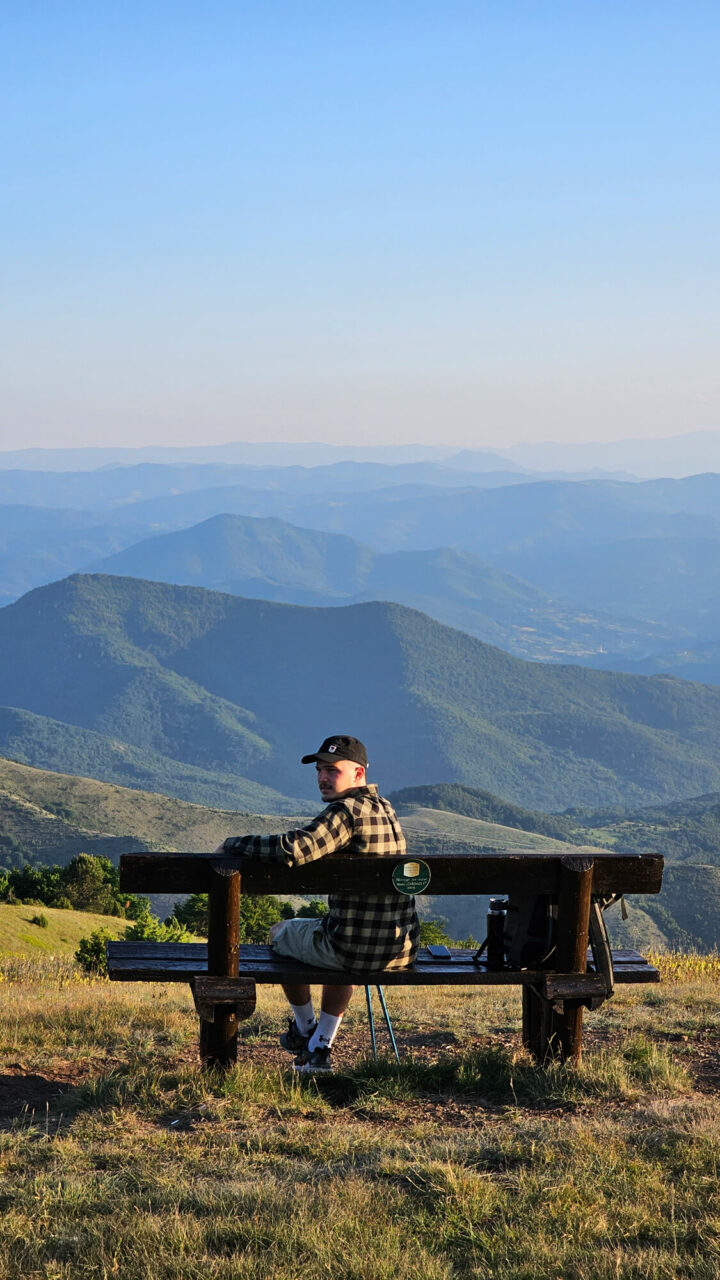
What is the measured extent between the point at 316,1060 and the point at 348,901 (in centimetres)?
98

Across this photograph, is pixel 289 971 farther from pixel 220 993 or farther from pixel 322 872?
pixel 322 872

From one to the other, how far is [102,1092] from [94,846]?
114603 mm

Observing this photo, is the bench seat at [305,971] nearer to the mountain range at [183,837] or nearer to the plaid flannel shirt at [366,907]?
the plaid flannel shirt at [366,907]

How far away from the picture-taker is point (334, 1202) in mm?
4473

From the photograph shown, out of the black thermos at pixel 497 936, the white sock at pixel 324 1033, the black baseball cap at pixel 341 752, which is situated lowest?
the white sock at pixel 324 1033

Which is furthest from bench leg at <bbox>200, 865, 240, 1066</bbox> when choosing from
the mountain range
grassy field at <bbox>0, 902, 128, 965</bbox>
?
the mountain range

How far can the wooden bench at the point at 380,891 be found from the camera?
250 inches

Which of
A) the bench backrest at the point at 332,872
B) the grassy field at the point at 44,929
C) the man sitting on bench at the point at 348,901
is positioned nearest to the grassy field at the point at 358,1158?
the man sitting on bench at the point at 348,901

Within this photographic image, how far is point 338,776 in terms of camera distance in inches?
259

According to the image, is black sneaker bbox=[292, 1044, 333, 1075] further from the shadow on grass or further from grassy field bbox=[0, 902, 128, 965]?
grassy field bbox=[0, 902, 128, 965]

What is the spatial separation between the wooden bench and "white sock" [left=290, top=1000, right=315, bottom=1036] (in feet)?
1.32

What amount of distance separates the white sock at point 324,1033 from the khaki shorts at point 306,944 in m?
0.41

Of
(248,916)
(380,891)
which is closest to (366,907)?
(380,891)

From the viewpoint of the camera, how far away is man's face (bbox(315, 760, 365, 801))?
6.59 metres
